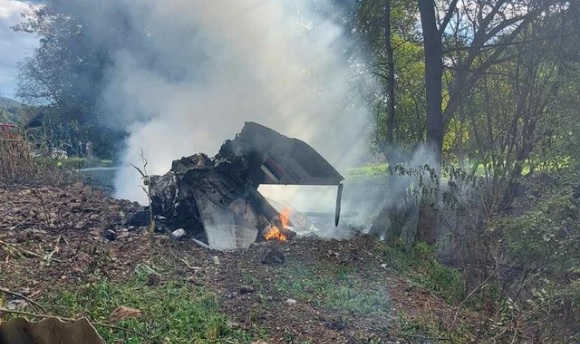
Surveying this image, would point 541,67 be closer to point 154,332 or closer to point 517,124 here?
point 517,124

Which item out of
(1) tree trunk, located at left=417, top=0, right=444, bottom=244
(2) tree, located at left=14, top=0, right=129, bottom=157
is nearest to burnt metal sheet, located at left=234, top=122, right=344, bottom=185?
(1) tree trunk, located at left=417, top=0, right=444, bottom=244

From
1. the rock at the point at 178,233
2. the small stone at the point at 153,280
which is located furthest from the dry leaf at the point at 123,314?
the rock at the point at 178,233

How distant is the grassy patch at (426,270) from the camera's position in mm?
5352

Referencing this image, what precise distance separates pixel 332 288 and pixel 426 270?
1922 mm

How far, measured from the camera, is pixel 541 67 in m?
7.46

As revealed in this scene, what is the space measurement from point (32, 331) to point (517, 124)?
7.62 m

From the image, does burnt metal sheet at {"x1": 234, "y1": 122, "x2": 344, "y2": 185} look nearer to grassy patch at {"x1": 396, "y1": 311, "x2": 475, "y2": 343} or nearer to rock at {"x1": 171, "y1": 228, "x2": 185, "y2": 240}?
rock at {"x1": 171, "y1": 228, "x2": 185, "y2": 240}

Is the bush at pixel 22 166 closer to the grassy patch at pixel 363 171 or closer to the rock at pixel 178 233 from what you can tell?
the rock at pixel 178 233

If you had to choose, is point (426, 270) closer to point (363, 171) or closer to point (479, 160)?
point (479, 160)

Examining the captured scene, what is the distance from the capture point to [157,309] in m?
3.96

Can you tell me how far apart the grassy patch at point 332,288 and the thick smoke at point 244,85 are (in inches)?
239

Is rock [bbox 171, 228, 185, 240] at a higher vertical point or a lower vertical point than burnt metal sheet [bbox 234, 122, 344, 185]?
lower

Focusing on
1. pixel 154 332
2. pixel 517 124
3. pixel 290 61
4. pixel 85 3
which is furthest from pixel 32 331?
pixel 85 3

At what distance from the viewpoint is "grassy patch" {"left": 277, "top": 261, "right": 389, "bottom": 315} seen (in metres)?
4.46
